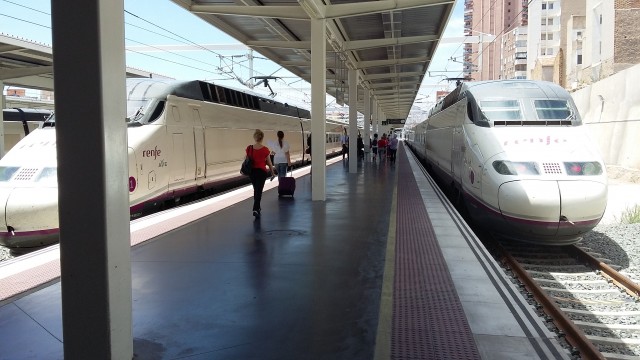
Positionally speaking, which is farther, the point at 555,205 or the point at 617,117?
the point at 617,117

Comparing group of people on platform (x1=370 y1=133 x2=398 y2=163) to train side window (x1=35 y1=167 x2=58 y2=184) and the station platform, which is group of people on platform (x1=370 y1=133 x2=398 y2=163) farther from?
train side window (x1=35 y1=167 x2=58 y2=184)

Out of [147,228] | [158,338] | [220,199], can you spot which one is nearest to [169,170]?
[220,199]

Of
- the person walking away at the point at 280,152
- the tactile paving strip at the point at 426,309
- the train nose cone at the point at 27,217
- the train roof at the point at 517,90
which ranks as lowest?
the tactile paving strip at the point at 426,309

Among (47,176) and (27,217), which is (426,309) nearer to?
(27,217)

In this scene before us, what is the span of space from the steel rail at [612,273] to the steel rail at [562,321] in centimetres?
127

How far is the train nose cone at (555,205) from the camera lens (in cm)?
723

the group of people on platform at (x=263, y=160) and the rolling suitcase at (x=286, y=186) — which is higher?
the group of people on platform at (x=263, y=160)

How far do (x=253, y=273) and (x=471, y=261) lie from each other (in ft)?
8.47

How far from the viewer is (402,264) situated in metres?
5.79

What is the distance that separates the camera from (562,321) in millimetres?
5242

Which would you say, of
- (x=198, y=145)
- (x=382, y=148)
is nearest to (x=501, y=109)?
(x=198, y=145)

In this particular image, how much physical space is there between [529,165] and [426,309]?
13.8 ft

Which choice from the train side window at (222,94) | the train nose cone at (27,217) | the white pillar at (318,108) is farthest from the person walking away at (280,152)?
the train nose cone at (27,217)

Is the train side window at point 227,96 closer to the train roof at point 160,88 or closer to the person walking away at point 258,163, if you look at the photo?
the train roof at point 160,88
